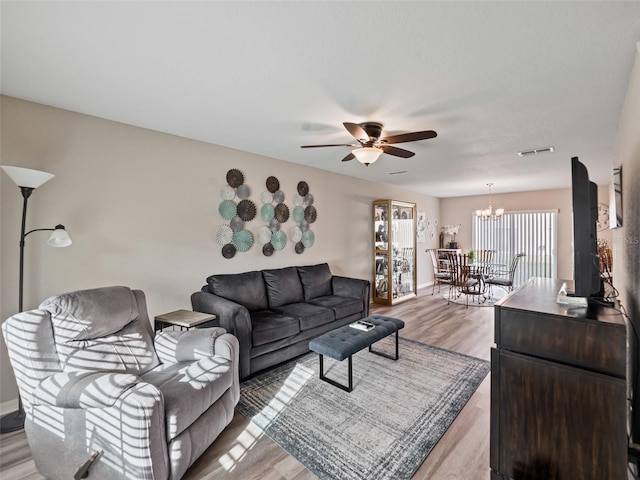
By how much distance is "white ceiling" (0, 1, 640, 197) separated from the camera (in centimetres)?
141

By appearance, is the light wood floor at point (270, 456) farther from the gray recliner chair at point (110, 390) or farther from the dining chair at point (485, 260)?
the dining chair at point (485, 260)

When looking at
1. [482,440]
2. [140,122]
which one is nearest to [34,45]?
[140,122]

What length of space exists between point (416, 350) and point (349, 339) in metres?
1.22

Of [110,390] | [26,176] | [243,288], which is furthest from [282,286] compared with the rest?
[26,176]

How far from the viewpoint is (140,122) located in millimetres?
2762

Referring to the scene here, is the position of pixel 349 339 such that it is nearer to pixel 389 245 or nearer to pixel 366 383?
pixel 366 383

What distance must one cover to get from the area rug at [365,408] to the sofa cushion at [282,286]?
783 millimetres

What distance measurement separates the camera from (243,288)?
3.38 metres

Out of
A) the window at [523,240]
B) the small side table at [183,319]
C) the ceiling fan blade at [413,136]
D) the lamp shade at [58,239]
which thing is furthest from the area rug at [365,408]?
the window at [523,240]

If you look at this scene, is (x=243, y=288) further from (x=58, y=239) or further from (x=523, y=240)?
(x=523, y=240)

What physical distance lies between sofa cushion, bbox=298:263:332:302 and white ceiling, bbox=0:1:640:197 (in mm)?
1934

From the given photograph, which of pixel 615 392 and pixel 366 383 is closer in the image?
pixel 615 392

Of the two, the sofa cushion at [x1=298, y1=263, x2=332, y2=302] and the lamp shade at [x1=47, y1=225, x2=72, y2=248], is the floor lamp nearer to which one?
the lamp shade at [x1=47, y1=225, x2=72, y2=248]

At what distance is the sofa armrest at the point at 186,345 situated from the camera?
2080 millimetres
